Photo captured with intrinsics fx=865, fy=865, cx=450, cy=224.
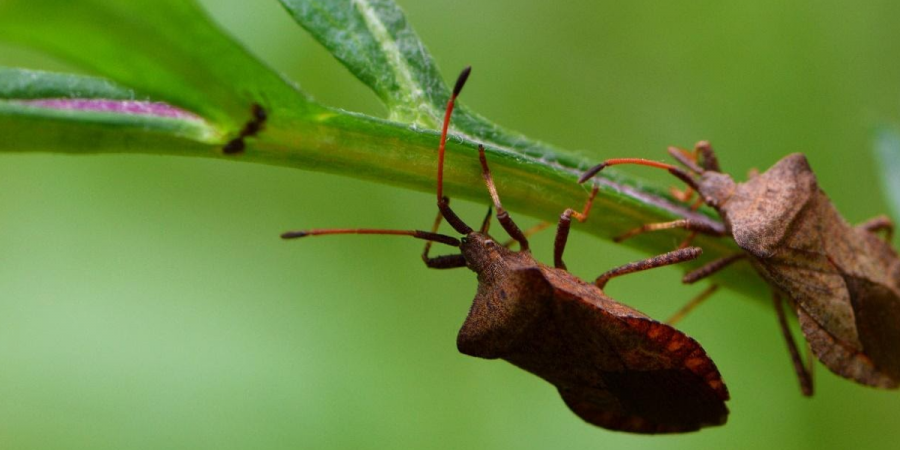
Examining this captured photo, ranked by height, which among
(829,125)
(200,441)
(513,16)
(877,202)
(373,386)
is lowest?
(200,441)

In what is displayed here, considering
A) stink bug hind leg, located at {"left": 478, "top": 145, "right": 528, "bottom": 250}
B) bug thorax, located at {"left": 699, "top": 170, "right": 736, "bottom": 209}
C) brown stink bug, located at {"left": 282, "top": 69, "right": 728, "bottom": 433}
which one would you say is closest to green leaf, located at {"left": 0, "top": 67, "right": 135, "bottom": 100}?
stink bug hind leg, located at {"left": 478, "top": 145, "right": 528, "bottom": 250}

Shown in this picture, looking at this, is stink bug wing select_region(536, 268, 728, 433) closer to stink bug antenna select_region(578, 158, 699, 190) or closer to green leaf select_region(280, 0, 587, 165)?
stink bug antenna select_region(578, 158, 699, 190)

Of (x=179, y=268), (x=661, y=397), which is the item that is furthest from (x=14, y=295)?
(x=661, y=397)

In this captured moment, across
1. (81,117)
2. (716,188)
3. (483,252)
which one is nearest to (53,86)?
(81,117)

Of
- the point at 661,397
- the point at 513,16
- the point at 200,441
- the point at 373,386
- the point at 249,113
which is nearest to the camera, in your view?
the point at 249,113

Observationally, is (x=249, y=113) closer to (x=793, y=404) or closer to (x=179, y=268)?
(x=179, y=268)

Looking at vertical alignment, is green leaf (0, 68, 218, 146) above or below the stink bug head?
above

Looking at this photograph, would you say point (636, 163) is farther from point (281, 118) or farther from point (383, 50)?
point (281, 118)
